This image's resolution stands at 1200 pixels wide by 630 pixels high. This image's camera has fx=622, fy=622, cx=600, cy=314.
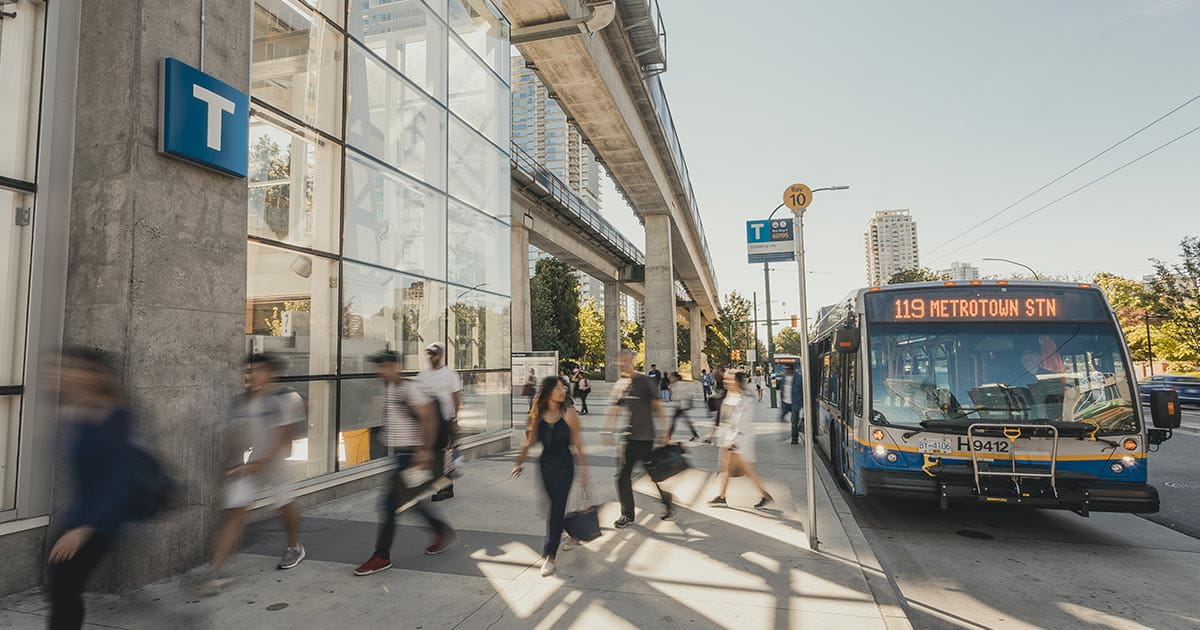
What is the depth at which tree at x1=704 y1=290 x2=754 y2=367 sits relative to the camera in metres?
88.1

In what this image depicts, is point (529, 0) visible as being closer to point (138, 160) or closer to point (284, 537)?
point (138, 160)

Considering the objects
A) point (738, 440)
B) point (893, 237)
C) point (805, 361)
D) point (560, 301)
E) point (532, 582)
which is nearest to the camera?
point (532, 582)

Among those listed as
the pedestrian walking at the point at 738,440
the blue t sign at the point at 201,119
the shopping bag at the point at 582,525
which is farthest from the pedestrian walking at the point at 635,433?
the blue t sign at the point at 201,119

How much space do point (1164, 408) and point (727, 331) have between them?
277 ft

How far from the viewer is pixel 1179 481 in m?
9.48

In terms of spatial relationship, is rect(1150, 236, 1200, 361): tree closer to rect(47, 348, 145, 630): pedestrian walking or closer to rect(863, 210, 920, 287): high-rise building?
rect(47, 348, 145, 630): pedestrian walking

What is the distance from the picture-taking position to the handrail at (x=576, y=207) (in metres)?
25.7

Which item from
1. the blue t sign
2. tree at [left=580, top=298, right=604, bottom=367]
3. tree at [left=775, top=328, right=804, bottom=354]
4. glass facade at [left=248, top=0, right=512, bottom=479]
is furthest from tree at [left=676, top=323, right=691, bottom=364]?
the blue t sign

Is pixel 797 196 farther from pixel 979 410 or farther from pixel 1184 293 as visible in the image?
pixel 1184 293

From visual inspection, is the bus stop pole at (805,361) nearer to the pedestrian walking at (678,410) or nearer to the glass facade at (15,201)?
Answer: the pedestrian walking at (678,410)

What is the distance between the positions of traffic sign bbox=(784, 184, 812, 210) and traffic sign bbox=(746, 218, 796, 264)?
18.8 inches

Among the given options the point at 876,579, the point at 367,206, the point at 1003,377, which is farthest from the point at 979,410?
the point at 367,206

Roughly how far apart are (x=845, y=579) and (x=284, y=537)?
508 cm

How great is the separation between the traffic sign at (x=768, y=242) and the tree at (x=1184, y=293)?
41106 millimetres
